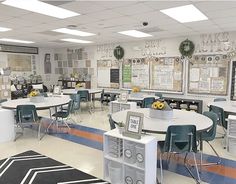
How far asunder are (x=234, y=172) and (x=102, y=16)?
3782 millimetres

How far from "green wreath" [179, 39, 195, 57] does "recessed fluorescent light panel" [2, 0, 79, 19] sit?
414 centimetres

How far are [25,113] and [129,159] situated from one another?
2.82 metres

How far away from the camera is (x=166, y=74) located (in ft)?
25.2

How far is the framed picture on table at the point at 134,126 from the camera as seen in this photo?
8.77 feet

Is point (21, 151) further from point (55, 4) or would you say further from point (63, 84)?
point (63, 84)

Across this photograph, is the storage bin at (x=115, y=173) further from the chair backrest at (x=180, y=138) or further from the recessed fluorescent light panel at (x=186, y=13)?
the recessed fluorescent light panel at (x=186, y=13)

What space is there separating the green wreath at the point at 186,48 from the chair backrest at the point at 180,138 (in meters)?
4.81

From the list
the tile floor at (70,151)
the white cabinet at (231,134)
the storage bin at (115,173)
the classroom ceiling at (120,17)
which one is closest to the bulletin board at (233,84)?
the classroom ceiling at (120,17)

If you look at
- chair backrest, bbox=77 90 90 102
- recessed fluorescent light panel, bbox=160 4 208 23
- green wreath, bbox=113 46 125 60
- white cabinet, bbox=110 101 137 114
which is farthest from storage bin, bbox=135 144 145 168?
green wreath, bbox=113 46 125 60

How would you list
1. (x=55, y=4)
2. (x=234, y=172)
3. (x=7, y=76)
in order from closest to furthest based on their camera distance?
(x=234, y=172) → (x=55, y=4) → (x=7, y=76)

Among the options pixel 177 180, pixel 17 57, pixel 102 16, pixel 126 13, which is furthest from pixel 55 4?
pixel 17 57

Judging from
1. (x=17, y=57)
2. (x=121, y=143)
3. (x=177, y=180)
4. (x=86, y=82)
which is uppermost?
(x=17, y=57)

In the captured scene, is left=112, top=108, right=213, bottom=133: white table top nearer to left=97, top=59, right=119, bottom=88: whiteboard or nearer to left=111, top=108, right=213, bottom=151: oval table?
left=111, top=108, right=213, bottom=151: oval table

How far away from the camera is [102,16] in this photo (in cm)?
445
